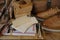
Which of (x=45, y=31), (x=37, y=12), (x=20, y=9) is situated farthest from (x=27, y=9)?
(x=45, y=31)

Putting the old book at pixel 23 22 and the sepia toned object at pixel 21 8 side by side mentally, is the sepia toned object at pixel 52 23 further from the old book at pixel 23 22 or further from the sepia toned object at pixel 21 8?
the sepia toned object at pixel 21 8

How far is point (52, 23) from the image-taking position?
4.59 ft

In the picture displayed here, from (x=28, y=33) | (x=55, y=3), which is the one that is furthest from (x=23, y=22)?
(x=55, y=3)

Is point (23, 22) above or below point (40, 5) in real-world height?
below

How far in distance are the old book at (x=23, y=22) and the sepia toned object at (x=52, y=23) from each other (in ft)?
0.36

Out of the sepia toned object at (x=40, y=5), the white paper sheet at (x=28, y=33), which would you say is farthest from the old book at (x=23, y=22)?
the sepia toned object at (x=40, y=5)

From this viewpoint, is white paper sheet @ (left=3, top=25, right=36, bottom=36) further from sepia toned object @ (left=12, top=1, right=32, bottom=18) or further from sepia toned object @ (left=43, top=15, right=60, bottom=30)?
sepia toned object @ (left=12, top=1, right=32, bottom=18)

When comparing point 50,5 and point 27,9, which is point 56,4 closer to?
point 50,5

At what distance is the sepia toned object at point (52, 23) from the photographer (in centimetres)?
136

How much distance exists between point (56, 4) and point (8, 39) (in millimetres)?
727

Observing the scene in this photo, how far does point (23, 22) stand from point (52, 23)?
285 mm

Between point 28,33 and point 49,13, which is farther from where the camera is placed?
point 49,13

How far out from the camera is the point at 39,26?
55.3 inches

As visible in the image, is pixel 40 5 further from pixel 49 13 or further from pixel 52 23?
pixel 52 23
